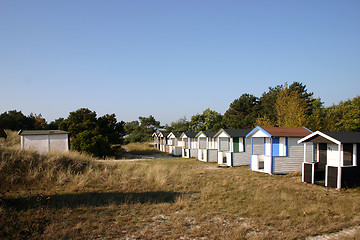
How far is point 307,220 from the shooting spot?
7102 mm

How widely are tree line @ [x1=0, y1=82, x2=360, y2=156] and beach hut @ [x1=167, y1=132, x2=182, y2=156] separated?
24.0 ft

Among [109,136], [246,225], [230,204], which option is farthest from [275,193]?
[109,136]

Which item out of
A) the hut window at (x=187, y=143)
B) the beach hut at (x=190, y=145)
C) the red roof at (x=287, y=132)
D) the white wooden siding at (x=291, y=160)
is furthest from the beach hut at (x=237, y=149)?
the hut window at (x=187, y=143)

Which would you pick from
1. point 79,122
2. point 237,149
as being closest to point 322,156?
point 237,149

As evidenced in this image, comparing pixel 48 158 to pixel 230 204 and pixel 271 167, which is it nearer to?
pixel 230 204

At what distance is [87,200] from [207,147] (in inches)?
809

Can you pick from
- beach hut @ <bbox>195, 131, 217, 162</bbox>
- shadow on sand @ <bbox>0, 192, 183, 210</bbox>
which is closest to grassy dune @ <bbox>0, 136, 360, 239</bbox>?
shadow on sand @ <bbox>0, 192, 183, 210</bbox>

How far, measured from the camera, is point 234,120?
48938 mm

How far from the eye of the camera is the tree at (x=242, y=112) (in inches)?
1845

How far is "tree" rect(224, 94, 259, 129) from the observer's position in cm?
4688

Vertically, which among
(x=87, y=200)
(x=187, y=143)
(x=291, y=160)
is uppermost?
(x=87, y=200)

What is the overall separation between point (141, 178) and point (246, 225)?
7.34 m

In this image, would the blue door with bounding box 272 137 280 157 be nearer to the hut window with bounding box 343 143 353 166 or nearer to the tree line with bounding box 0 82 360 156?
the hut window with bounding box 343 143 353 166

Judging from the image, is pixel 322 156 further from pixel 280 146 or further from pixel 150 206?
pixel 150 206
